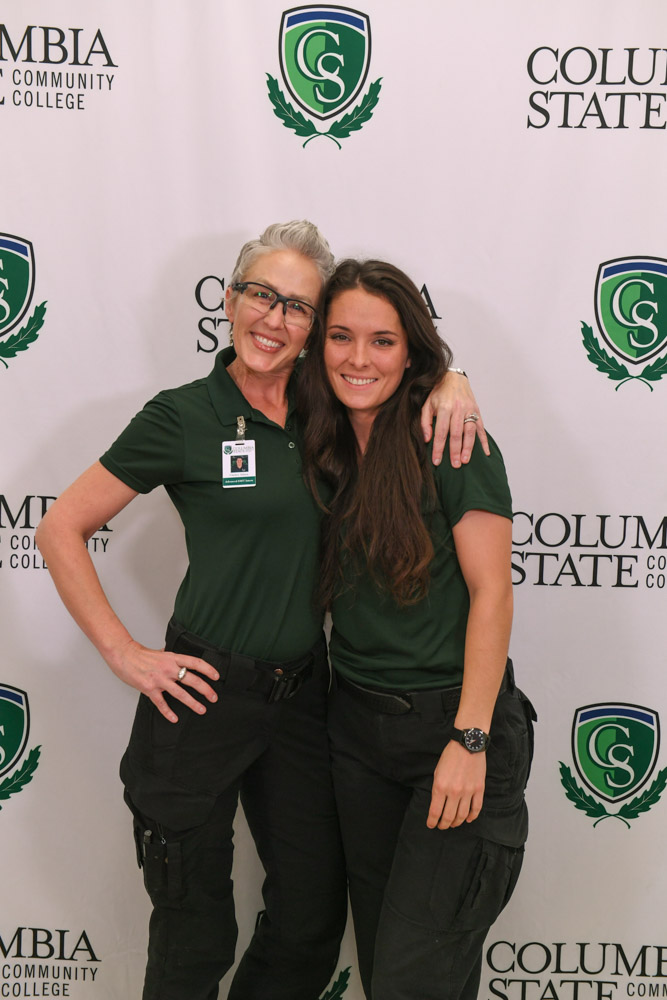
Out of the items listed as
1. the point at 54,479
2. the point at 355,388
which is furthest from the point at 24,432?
the point at 355,388

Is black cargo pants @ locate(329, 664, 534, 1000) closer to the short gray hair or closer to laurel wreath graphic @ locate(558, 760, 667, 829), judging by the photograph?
laurel wreath graphic @ locate(558, 760, 667, 829)

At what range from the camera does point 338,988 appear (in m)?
2.09

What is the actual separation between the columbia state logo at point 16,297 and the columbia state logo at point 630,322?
1.31 m

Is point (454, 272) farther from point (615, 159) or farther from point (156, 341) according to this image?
point (156, 341)

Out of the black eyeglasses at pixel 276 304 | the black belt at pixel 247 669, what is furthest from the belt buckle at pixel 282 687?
the black eyeglasses at pixel 276 304

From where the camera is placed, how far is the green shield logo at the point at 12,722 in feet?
6.70

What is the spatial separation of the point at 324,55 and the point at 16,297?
3.00 feet

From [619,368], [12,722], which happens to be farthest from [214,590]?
[619,368]

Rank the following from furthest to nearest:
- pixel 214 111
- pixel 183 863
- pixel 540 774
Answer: pixel 540 774
pixel 214 111
pixel 183 863

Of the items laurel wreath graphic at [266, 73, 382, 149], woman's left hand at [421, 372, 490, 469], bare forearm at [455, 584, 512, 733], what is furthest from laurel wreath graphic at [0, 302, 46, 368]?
bare forearm at [455, 584, 512, 733]

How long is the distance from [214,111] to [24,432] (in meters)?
0.88

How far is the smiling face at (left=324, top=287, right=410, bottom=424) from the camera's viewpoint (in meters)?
1.44

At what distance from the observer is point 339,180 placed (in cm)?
191

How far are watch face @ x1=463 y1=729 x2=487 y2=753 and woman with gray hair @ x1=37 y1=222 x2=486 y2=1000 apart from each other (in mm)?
358
